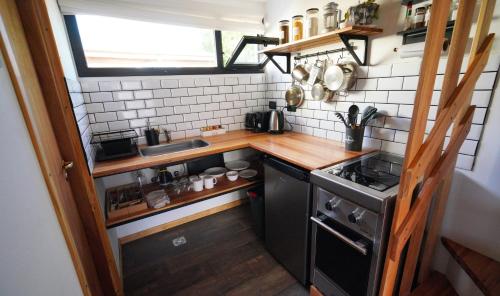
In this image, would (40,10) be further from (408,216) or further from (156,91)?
(408,216)

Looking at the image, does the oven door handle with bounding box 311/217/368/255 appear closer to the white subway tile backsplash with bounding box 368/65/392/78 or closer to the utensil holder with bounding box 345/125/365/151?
the utensil holder with bounding box 345/125/365/151

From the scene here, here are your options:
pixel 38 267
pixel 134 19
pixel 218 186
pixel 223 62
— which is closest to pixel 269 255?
pixel 218 186

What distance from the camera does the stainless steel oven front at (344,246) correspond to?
3.48 feet

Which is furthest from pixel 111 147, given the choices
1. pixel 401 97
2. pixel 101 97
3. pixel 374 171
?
pixel 401 97

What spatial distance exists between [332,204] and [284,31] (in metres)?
1.53

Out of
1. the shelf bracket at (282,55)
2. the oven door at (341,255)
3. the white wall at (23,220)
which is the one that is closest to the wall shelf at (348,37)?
the shelf bracket at (282,55)

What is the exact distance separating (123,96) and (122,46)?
1.39 ft

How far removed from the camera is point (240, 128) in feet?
8.31

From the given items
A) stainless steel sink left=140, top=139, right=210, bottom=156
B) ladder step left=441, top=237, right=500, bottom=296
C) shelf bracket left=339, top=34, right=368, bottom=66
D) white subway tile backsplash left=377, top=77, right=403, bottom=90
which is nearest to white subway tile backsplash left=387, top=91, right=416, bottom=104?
white subway tile backsplash left=377, top=77, right=403, bottom=90

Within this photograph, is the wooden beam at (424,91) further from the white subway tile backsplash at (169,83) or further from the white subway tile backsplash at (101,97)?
the white subway tile backsplash at (101,97)

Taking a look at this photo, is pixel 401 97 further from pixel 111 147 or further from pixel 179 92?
pixel 111 147

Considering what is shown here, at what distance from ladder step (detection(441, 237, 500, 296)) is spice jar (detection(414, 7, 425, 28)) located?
122cm

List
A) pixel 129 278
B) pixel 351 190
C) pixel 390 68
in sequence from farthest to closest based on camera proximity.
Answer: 1. pixel 129 278
2. pixel 390 68
3. pixel 351 190

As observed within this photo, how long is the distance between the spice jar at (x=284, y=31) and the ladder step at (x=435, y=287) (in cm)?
199
